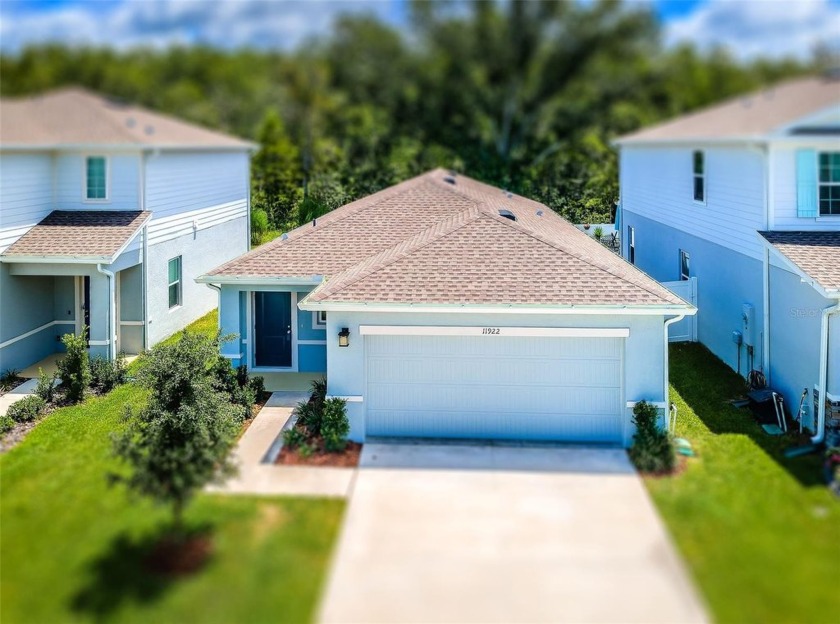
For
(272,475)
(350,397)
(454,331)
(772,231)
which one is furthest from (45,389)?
(772,231)

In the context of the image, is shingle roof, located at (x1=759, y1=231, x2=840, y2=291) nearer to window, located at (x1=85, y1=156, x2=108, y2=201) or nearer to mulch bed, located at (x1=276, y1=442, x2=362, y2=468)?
mulch bed, located at (x1=276, y1=442, x2=362, y2=468)

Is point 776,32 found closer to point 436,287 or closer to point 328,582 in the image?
point 436,287

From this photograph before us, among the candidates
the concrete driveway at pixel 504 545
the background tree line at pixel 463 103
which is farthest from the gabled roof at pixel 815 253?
the background tree line at pixel 463 103

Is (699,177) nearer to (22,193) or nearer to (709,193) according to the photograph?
(709,193)

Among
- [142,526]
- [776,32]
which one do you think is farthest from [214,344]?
[776,32]

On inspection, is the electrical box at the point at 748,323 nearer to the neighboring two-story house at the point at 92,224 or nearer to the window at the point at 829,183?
the window at the point at 829,183
